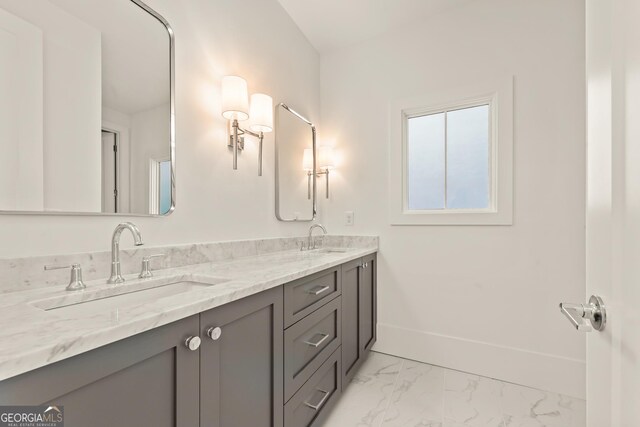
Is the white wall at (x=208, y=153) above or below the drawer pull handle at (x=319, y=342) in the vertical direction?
above

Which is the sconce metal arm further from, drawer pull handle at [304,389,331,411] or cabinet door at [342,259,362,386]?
drawer pull handle at [304,389,331,411]

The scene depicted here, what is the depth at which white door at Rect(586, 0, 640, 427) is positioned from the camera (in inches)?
17.2

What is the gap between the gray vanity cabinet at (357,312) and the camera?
1.73 meters

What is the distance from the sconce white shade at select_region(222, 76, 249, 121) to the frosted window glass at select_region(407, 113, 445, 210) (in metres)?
1.38

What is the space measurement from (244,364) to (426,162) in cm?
195

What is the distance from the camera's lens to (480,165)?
2.08 metres

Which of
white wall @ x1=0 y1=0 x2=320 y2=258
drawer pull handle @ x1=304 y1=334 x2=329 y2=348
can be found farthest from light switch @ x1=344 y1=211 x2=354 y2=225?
drawer pull handle @ x1=304 y1=334 x2=329 y2=348

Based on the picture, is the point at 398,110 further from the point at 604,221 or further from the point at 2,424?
the point at 2,424

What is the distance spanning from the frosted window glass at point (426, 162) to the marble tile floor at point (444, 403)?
3.98 feet

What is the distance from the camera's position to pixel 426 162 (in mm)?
2279

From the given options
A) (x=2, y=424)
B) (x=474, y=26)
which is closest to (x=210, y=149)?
(x=2, y=424)

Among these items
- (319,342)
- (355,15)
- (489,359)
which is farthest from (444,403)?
(355,15)

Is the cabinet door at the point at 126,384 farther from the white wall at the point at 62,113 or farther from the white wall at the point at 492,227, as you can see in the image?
the white wall at the point at 492,227

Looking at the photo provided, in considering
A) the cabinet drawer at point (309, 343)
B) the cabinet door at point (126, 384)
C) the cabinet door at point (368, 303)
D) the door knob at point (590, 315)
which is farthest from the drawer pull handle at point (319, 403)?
the door knob at point (590, 315)
